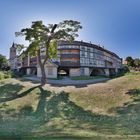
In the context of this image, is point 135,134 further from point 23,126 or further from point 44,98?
point 44,98

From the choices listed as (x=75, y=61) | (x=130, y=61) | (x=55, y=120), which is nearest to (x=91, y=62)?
(x=75, y=61)

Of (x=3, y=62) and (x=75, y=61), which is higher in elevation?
(x=3, y=62)

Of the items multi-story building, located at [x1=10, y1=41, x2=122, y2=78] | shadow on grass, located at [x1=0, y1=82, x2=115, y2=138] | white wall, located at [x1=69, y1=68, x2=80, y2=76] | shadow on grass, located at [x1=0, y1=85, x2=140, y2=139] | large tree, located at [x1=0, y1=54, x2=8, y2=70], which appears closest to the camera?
shadow on grass, located at [x1=0, y1=85, x2=140, y2=139]

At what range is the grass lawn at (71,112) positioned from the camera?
19558mm

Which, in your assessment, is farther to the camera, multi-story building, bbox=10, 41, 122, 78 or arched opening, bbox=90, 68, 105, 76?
arched opening, bbox=90, 68, 105, 76

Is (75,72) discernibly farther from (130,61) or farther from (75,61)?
(130,61)

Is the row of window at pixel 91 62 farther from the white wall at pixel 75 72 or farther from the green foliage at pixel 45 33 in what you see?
the green foliage at pixel 45 33

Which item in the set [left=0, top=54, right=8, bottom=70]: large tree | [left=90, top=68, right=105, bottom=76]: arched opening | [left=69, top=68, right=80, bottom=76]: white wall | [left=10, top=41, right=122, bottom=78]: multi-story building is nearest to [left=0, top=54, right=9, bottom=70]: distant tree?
[left=0, top=54, right=8, bottom=70]: large tree

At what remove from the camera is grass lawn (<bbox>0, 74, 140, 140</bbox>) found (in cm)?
1956

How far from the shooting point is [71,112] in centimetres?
2986

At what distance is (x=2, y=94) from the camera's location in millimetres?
39656

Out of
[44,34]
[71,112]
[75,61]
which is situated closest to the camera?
[71,112]

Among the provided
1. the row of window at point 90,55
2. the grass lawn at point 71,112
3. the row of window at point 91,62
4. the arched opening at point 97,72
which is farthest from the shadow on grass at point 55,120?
the arched opening at point 97,72

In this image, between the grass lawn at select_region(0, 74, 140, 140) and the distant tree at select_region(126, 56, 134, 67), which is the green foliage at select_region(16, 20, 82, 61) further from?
the distant tree at select_region(126, 56, 134, 67)
